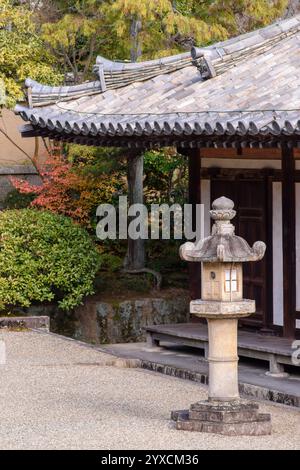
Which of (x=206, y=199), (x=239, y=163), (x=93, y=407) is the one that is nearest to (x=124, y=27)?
(x=206, y=199)

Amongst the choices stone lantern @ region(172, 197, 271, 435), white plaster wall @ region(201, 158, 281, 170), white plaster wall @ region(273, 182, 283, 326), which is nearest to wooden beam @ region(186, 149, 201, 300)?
white plaster wall @ region(201, 158, 281, 170)

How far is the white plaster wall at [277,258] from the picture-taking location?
48.9 feet

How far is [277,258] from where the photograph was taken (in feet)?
49.0

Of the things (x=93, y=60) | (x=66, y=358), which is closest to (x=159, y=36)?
(x=93, y=60)

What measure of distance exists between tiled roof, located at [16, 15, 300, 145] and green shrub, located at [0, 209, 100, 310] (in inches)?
95.7

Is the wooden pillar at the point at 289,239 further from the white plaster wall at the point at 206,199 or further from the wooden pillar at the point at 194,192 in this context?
the wooden pillar at the point at 194,192

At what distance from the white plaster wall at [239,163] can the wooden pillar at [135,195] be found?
328 cm

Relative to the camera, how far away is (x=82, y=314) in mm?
18594

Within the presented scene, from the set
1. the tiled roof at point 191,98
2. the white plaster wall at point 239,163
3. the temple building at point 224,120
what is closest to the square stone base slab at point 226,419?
the tiled roof at point 191,98

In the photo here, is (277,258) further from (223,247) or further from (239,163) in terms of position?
(223,247)

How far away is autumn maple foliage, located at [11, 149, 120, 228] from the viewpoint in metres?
19.5

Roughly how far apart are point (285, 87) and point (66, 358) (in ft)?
13.7

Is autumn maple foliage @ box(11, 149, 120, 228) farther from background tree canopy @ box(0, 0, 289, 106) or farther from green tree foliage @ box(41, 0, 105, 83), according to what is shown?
green tree foliage @ box(41, 0, 105, 83)

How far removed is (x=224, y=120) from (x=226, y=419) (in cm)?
387
